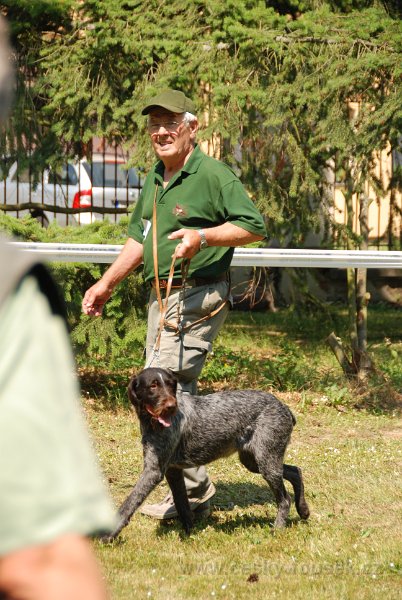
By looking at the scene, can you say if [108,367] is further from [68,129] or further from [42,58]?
[42,58]

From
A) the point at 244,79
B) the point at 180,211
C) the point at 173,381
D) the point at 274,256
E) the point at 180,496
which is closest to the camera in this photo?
the point at 173,381

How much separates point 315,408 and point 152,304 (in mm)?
3394

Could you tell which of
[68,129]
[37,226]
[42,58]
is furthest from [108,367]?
[42,58]

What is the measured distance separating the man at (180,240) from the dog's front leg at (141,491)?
1.65ft

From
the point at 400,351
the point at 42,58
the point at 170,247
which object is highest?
the point at 42,58

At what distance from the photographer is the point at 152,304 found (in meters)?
5.75

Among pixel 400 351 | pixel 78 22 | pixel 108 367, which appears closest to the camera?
pixel 108 367

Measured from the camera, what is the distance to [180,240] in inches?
209

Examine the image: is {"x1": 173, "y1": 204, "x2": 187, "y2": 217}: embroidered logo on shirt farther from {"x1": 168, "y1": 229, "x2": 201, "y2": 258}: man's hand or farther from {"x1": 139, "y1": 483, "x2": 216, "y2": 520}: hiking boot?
{"x1": 139, "y1": 483, "x2": 216, "y2": 520}: hiking boot

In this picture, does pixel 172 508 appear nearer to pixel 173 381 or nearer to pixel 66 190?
pixel 173 381

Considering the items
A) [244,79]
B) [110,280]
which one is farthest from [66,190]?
[110,280]

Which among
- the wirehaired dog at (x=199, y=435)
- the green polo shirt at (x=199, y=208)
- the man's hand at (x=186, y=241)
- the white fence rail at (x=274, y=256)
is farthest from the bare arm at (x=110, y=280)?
the white fence rail at (x=274, y=256)

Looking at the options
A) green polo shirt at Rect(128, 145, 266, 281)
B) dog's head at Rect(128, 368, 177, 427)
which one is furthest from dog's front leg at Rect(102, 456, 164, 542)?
green polo shirt at Rect(128, 145, 266, 281)

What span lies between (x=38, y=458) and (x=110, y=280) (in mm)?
4471
